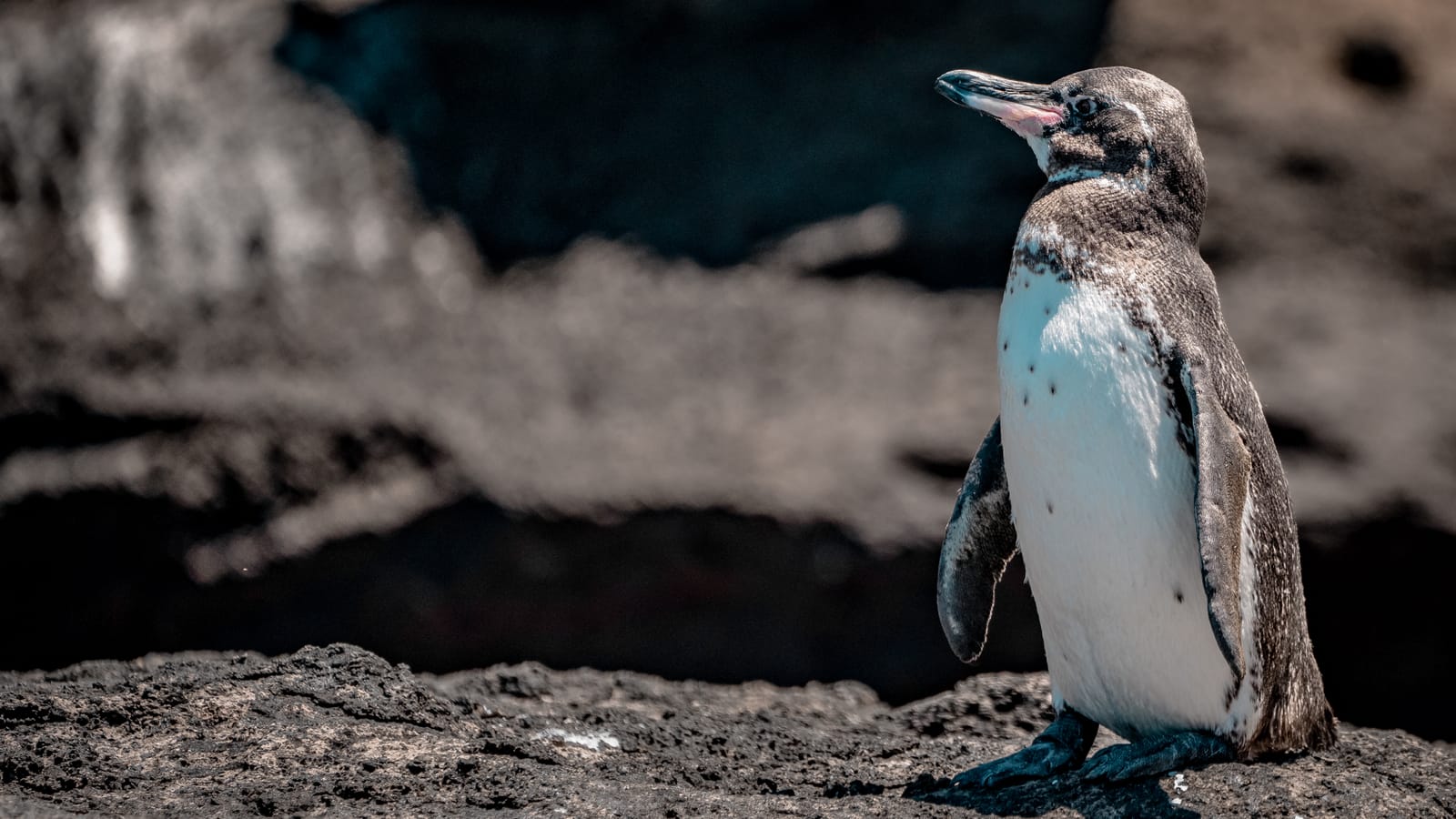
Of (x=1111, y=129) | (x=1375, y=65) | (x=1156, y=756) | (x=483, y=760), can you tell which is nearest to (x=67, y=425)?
(x=483, y=760)

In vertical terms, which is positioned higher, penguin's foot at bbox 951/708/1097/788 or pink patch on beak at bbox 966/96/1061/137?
pink patch on beak at bbox 966/96/1061/137

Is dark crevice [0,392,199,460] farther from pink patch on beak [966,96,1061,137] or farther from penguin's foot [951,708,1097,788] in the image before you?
penguin's foot [951,708,1097,788]

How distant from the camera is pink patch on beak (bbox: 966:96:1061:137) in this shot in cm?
372

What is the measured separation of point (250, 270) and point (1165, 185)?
6.61 meters

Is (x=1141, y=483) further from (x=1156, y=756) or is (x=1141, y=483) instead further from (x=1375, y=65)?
(x=1375, y=65)

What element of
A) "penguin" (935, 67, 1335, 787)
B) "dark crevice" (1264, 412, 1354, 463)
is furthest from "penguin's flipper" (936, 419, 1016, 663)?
"dark crevice" (1264, 412, 1354, 463)

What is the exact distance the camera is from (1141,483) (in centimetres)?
326

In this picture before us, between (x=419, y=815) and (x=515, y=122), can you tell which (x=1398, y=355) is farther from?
(x=419, y=815)

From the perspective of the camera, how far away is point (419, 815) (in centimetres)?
282

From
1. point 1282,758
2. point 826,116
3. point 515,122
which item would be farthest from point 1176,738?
point 515,122

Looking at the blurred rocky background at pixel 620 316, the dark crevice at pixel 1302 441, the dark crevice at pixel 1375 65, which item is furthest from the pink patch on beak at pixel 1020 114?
the dark crevice at pixel 1375 65

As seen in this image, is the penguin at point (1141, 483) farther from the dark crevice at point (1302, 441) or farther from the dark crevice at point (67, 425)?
the dark crevice at point (67, 425)

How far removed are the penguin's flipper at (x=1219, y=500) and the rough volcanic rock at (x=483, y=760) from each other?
0.34 m

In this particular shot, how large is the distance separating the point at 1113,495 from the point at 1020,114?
3.41 feet
